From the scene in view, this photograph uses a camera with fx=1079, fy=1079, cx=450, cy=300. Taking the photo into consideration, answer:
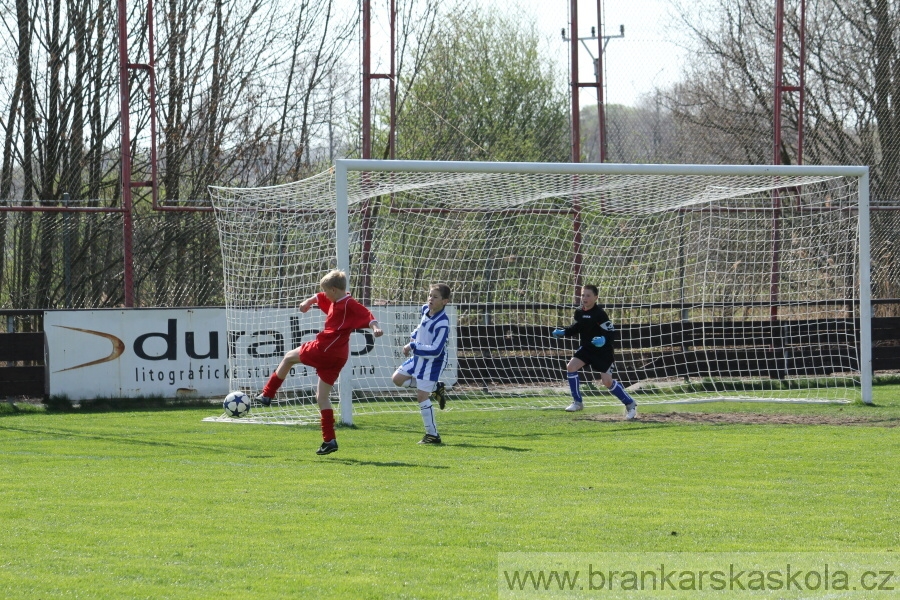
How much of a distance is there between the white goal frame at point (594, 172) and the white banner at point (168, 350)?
246cm

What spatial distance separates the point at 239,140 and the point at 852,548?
46.0 ft

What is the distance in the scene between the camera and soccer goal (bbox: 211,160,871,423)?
43.8ft

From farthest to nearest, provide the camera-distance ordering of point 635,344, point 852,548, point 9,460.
Result: point 635,344, point 9,460, point 852,548

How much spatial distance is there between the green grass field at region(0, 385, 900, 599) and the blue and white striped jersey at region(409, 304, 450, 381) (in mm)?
670

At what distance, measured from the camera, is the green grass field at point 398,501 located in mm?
4934

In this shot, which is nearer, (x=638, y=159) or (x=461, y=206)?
(x=461, y=206)

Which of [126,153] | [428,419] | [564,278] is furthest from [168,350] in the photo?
[564,278]

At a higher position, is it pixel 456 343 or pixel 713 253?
pixel 713 253

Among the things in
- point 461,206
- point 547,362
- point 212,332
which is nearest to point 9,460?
point 212,332

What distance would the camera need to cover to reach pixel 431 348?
10.1 metres

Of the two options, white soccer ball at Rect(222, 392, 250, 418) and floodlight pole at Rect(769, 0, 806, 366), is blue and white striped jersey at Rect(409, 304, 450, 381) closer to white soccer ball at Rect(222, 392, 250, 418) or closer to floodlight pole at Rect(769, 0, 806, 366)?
white soccer ball at Rect(222, 392, 250, 418)

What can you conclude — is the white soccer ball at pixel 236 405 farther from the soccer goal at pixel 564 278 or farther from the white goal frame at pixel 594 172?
the soccer goal at pixel 564 278

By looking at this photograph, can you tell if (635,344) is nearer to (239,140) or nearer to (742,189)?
(742,189)

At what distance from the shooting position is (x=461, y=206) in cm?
1457
